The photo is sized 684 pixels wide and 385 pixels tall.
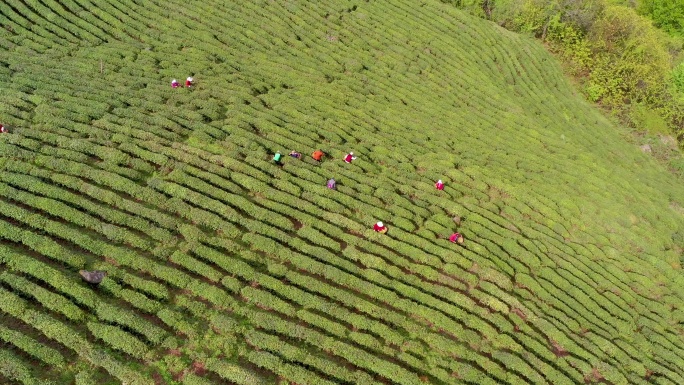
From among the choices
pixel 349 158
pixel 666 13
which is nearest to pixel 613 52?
pixel 666 13

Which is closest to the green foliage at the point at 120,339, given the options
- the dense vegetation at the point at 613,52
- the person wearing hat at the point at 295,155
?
the person wearing hat at the point at 295,155

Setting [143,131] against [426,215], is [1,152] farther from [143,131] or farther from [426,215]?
[426,215]

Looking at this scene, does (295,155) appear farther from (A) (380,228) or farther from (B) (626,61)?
(B) (626,61)

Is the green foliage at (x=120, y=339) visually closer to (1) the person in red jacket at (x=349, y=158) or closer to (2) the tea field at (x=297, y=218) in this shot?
(2) the tea field at (x=297, y=218)

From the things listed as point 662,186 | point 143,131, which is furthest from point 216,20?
point 662,186

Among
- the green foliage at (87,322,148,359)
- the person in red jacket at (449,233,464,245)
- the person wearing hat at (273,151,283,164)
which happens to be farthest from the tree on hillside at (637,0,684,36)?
the green foliage at (87,322,148,359)

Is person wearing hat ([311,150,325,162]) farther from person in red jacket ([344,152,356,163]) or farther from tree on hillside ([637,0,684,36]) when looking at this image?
tree on hillside ([637,0,684,36])

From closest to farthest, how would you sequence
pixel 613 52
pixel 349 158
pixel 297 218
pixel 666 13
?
pixel 297 218 → pixel 349 158 → pixel 613 52 → pixel 666 13
